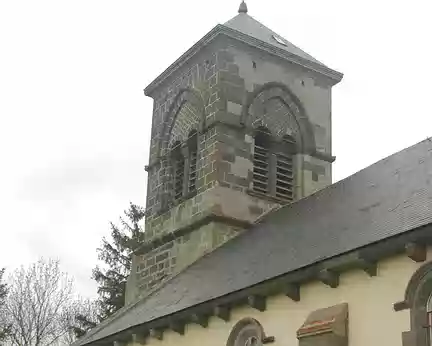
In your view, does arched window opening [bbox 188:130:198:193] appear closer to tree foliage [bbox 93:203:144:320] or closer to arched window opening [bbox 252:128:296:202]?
arched window opening [bbox 252:128:296:202]

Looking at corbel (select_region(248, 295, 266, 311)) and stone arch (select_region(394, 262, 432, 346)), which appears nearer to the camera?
stone arch (select_region(394, 262, 432, 346))

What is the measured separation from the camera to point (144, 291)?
64.8 ft

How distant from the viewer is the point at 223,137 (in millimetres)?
19266

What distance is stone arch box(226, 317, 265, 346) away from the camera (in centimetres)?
1195

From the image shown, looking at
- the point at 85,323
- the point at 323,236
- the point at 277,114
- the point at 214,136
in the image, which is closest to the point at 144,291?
the point at 214,136

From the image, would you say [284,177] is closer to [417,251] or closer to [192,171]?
[192,171]

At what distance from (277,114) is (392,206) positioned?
9.15 m

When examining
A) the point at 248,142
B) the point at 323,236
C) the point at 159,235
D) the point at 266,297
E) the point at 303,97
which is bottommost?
the point at 266,297

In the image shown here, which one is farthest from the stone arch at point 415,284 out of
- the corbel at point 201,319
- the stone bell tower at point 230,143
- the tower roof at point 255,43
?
the tower roof at point 255,43

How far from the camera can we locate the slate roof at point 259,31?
2087 cm

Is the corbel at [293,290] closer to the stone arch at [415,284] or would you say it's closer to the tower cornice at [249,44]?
the stone arch at [415,284]

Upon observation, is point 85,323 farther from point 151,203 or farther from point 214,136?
point 214,136

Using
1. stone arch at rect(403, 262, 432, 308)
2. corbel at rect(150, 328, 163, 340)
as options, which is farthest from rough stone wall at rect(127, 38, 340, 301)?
stone arch at rect(403, 262, 432, 308)

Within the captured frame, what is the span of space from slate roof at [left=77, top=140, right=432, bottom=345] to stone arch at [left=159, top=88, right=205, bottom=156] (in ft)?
12.8
